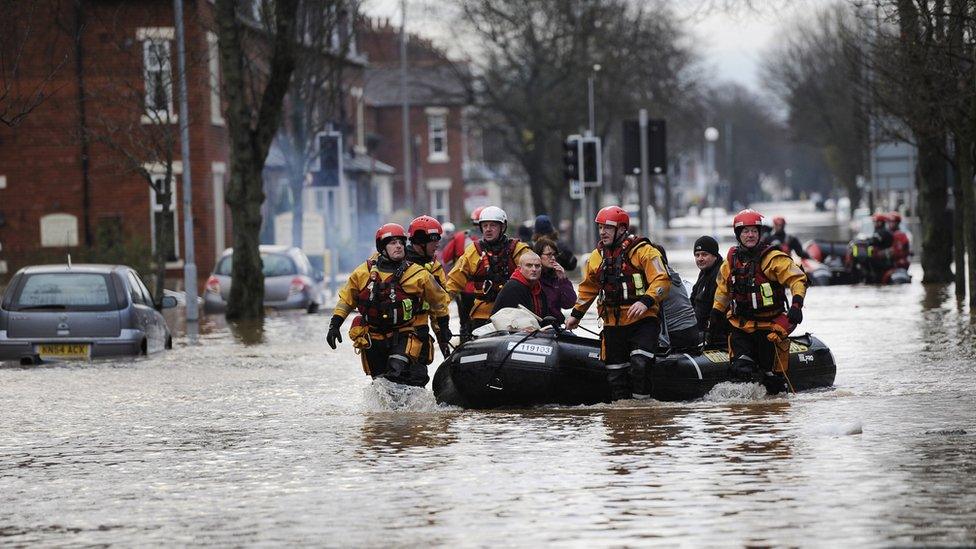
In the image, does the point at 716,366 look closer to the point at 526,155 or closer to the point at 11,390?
the point at 11,390

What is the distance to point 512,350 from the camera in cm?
1375

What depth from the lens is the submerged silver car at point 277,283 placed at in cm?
3000

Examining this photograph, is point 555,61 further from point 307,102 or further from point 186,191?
point 186,191

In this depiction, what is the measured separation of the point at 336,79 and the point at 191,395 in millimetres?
28016

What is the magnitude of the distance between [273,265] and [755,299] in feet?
58.9

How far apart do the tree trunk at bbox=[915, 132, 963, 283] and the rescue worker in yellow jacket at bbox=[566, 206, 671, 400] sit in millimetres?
16662

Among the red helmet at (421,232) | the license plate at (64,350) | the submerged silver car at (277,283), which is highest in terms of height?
the red helmet at (421,232)

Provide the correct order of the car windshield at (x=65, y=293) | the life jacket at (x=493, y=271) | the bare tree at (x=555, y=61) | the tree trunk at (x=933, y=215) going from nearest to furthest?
the life jacket at (x=493, y=271) < the car windshield at (x=65, y=293) < the tree trunk at (x=933, y=215) < the bare tree at (x=555, y=61)

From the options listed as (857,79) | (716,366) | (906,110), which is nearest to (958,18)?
(906,110)

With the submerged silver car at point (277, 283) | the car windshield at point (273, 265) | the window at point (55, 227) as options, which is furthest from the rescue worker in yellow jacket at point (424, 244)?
the window at point (55, 227)

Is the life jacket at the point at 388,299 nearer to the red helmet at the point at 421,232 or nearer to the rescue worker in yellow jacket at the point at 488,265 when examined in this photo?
the rescue worker in yellow jacket at the point at 488,265

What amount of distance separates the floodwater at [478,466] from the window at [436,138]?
2468 inches

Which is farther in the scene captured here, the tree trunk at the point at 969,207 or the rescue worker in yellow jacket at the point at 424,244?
the tree trunk at the point at 969,207

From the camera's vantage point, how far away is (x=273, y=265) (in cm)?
3084
